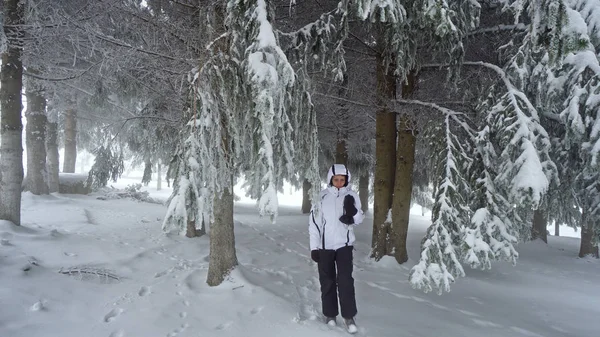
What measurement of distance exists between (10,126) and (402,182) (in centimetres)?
700

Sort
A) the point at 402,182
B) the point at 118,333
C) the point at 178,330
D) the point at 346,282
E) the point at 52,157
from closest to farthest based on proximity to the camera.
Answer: the point at 118,333 < the point at 178,330 < the point at 346,282 < the point at 402,182 < the point at 52,157

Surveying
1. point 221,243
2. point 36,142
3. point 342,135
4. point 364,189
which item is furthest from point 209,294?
point 364,189

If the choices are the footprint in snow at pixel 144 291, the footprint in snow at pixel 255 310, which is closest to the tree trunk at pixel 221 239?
the footprint in snow at pixel 144 291

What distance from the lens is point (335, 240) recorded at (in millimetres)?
4012

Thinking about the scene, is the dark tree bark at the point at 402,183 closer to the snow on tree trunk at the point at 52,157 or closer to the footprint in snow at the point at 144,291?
the footprint in snow at the point at 144,291

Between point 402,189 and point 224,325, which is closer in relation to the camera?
point 224,325

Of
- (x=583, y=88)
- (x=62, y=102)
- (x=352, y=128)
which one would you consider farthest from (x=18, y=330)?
(x=62, y=102)

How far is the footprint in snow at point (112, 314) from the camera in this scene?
3.62 m

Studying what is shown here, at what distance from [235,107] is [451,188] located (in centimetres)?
279

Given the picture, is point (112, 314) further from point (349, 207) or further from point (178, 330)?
point (349, 207)

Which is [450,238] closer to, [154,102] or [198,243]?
[198,243]

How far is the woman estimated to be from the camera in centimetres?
389

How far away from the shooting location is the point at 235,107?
3771 mm

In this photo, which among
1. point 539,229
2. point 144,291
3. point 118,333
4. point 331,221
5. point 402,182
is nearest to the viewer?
point 118,333
